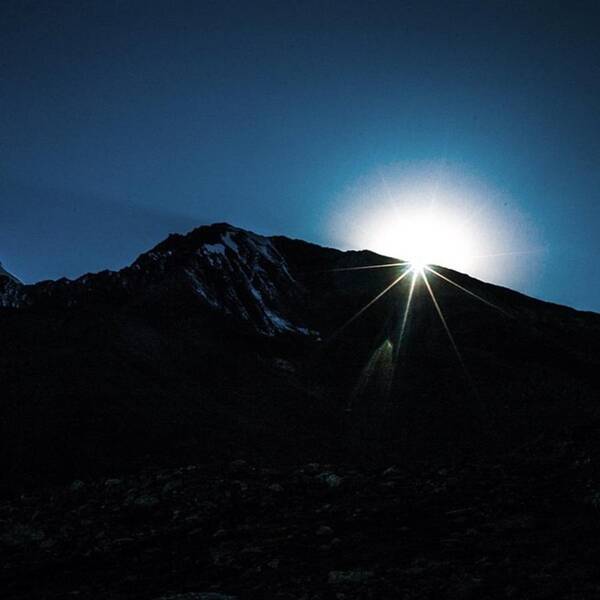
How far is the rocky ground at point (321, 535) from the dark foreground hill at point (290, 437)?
0.04 metres

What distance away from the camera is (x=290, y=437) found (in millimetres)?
29953

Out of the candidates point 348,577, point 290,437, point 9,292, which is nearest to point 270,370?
point 290,437

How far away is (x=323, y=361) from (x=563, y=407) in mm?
24451

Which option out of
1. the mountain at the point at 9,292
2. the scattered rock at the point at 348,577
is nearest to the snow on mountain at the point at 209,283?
the mountain at the point at 9,292

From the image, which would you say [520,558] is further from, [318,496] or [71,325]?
[71,325]

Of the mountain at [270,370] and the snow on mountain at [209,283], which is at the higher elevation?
the snow on mountain at [209,283]

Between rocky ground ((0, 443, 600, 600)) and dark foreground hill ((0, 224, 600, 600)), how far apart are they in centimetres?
4

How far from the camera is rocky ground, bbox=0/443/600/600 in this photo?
A: 482 centimetres

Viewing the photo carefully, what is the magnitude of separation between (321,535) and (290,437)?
948 inches

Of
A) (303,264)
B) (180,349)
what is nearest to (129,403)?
(180,349)

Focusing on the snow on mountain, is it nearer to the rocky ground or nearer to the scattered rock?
the rocky ground

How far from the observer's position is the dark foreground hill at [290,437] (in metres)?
5.61

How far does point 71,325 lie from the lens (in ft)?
144

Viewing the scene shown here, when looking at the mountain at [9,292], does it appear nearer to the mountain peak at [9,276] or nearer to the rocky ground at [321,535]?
the mountain peak at [9,276]
